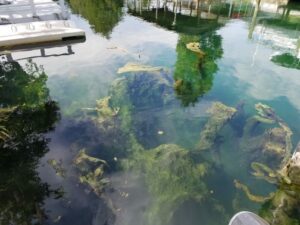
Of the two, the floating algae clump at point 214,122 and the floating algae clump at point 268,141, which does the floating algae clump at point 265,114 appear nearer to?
the floating algae clump at point 268,141

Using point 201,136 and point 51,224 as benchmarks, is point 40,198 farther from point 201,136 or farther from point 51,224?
point 201,136

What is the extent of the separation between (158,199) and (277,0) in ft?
90.6

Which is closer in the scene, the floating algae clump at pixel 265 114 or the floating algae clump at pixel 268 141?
the floating algae clump at pixel 268 141

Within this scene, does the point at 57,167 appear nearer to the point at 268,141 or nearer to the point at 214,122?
the point at 214,122

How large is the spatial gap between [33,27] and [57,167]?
36.5 feet

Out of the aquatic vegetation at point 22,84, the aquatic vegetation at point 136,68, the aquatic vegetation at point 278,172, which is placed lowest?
the aquatic vegetation at point 278,172

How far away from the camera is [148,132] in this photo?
9.70 m

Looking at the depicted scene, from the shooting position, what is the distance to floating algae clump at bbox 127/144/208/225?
700cm

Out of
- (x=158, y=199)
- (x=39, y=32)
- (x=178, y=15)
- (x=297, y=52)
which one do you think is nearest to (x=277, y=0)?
(x=178, y=15)

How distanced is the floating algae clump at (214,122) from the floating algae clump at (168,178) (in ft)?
2.88

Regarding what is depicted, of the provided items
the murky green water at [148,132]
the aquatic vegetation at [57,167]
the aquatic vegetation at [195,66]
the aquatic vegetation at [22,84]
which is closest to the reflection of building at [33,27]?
the murky green water at [148,132]

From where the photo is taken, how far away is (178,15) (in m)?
23.9

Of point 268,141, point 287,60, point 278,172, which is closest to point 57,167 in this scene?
point 278,172

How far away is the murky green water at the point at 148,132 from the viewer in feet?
23.3
